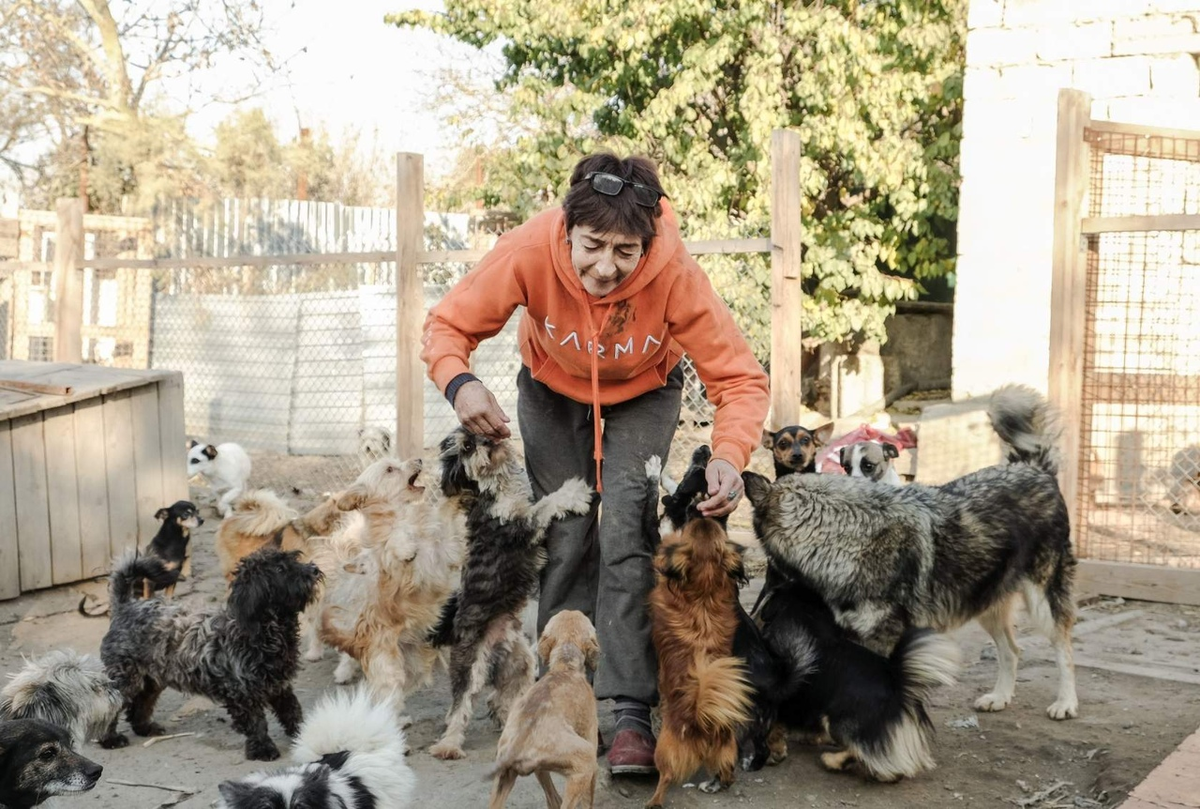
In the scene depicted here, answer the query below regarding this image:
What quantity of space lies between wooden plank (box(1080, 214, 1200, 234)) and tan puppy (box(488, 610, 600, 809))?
16.0 ft

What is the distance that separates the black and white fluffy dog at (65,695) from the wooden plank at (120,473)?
3.56 meters

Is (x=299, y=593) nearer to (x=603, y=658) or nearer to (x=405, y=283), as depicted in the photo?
(x=603, y=658)

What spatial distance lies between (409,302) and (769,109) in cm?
617

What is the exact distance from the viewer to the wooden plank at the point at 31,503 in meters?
7.06

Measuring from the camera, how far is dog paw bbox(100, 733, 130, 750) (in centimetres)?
469

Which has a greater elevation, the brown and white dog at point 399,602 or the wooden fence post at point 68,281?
the wooden fence post at point 68,281

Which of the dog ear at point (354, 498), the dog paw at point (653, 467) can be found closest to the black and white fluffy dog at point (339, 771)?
the dog paw at point (653, 467)

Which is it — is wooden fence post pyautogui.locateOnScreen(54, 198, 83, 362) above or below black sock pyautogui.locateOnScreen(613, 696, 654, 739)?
above

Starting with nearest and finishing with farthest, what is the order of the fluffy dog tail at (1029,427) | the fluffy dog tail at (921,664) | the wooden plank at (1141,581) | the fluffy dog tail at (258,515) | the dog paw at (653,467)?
the fluffy dog tail at (921,664) → the dog paw at (653,467) → the fluffy dog tail at (1029,427) → the fluffy dog tail at (258,515) → the wooden plank at (1141,581)

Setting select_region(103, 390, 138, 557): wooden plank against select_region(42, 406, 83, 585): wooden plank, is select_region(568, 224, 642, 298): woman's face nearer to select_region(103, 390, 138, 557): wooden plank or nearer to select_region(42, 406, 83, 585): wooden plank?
select_region(42, 406, 83, 585): wooden plank

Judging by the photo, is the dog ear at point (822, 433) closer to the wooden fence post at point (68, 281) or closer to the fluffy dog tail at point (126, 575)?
the fluffy dog tail at point (126, 575)

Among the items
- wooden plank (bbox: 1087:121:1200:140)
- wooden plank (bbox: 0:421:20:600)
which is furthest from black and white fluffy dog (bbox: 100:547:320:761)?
wooden plank (bbox: 1087:121:1200:140)

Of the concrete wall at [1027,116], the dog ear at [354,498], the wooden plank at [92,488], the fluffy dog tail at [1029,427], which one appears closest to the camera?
the fluffy dog tail at [1029,427]

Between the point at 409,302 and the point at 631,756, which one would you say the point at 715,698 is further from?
the point at 409,302
